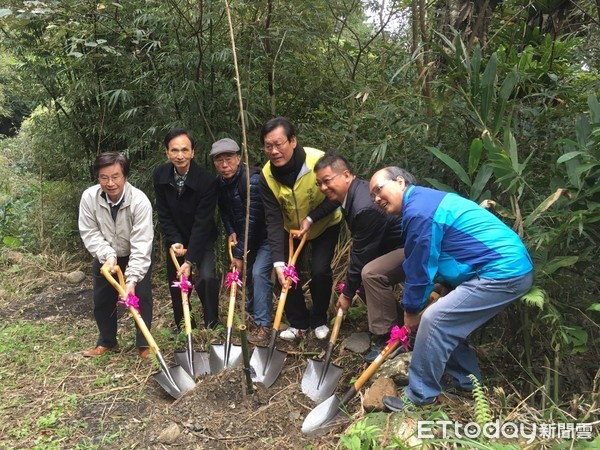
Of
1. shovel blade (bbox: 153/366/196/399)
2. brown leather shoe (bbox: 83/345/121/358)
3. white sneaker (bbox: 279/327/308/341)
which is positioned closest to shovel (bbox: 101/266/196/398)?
shovel blade (bbox: 153/366/196/399)

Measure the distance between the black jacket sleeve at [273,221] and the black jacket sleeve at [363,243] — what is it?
533 mm

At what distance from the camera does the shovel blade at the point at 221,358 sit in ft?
9.73

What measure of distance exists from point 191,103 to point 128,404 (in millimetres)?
2422

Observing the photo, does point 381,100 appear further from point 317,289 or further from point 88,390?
point 88,390

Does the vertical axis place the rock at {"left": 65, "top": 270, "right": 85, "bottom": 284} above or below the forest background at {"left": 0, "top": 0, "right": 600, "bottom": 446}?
below

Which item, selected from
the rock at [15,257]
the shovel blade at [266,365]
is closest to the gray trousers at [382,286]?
the shovel blade at [266,365]

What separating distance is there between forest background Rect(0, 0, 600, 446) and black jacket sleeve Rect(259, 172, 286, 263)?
773 millimetres

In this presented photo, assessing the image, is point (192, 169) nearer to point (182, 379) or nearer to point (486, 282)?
point (182, 379)

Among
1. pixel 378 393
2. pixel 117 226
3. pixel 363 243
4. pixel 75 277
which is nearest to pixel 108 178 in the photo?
pixel 117 226

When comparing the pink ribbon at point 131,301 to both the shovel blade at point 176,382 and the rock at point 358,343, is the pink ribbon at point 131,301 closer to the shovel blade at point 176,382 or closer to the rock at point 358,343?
the shovel blade at point 176,382

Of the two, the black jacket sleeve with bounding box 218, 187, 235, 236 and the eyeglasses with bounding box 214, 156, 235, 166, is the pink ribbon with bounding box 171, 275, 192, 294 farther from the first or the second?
the eyeglasses with bounding box 214, 156, 235, 166

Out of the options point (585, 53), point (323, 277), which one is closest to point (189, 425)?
point (323, 277)

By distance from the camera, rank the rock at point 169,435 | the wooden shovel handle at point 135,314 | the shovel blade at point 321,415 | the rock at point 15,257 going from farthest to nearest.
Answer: the rock at point 15,257 < the wooden shovel handle at point 135,314 < the shovel blade at point 321,415 < the rock at point 169,435

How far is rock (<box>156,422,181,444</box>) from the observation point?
237 centimetres
